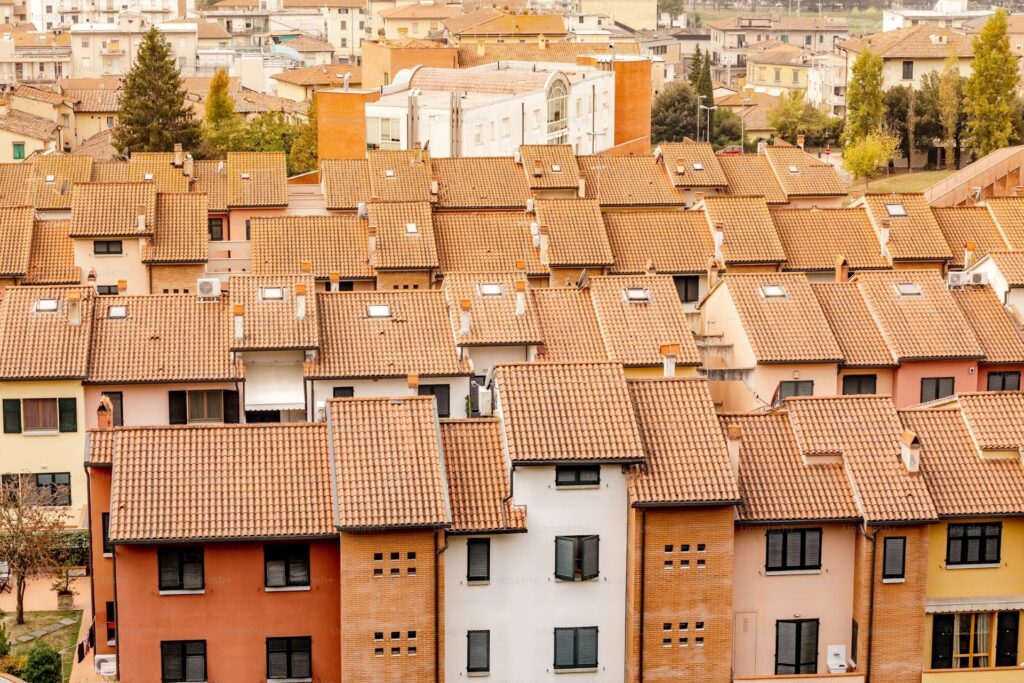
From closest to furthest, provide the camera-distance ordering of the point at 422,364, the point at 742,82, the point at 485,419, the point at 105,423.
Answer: the point at 485,419, the point at 105,423, the point at 422,364, the point at 742,82

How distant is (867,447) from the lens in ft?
134

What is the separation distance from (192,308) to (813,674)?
23364 mm

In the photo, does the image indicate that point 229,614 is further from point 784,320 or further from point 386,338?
point 784,320

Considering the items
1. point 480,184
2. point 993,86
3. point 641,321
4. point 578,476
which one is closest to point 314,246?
point 480,184

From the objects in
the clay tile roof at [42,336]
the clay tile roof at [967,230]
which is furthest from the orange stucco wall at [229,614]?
the clay tile roof at [967,230]

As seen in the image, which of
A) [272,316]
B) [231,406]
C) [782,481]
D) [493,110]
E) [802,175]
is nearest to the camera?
[782,481]

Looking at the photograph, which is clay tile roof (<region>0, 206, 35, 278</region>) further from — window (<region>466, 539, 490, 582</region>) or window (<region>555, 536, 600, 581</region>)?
window (<region>555, 536, 600, 581</region>)

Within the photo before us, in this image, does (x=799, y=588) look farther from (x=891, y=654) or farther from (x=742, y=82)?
(x=742, y=82)

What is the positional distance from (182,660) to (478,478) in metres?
7.62

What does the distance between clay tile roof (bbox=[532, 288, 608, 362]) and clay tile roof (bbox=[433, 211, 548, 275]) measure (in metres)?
8.49

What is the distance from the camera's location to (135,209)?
67.6m

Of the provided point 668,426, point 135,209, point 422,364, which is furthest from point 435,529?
point 135,209

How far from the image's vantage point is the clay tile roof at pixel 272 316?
5184 cm

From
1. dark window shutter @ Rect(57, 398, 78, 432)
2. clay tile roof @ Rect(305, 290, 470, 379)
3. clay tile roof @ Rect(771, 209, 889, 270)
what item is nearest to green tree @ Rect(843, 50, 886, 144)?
clay tile roof @ Rect(771, 209, 889, 270)
